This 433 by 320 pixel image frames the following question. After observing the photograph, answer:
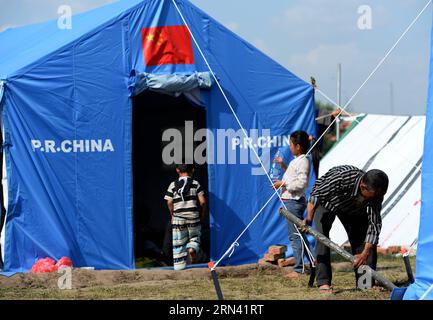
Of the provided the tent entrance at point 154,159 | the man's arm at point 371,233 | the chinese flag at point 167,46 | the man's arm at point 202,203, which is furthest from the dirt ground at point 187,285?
the chinese flag at point 167,46

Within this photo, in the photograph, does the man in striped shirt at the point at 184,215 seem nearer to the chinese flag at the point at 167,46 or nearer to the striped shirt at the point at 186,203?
the striped shirt at the point at 186,203

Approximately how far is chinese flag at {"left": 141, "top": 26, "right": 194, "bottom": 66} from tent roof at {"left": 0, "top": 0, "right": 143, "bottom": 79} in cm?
40

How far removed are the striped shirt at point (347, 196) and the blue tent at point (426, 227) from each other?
1.00 m

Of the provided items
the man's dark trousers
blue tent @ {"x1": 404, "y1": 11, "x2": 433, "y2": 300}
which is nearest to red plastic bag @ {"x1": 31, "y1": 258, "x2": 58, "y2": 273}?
the man's dark trousers

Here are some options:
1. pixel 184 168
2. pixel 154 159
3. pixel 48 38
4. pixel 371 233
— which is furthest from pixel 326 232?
pixel 154 159

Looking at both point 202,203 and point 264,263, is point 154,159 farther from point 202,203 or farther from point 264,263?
point 264,263

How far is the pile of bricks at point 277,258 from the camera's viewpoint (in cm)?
1041

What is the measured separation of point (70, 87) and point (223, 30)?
2.02m

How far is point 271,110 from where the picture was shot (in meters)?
11.0

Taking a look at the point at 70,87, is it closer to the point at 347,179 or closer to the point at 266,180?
the point at 266,180

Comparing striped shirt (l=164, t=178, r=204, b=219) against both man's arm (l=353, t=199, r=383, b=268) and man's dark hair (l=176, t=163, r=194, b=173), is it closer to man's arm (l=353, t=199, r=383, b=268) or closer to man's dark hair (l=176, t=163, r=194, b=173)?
man's dark hair (l=176, t=163, r=194, b=173)

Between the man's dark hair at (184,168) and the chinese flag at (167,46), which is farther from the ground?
the chinese flag at (167,46)
